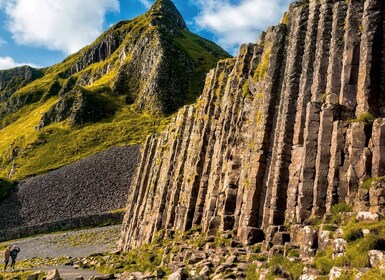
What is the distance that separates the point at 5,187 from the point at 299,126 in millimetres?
132439

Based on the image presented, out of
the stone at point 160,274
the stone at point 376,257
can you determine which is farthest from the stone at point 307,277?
the stone at point 160,274

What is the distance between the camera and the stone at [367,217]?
55.2 feet

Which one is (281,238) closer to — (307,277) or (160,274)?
(307,277)

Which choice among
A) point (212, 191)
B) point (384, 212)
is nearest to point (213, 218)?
point (212, 191)

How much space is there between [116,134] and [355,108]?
165 m

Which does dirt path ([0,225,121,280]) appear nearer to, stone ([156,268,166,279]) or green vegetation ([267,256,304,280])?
stone ([156,268,166,279])

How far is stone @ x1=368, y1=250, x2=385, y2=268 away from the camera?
13.3 meters

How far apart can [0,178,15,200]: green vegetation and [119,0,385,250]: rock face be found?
355 feet

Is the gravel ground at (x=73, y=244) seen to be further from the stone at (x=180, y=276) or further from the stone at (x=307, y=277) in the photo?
the stone at (x=307, y=277)

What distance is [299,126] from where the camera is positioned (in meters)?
25.4

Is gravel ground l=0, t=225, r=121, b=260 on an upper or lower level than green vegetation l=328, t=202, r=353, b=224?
lower

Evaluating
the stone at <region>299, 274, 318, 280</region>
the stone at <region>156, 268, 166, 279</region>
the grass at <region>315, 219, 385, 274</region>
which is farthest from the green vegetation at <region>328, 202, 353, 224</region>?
the stone at <region>156, 268, 166, 279</region>

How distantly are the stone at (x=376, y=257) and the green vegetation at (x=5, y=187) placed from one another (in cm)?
13291

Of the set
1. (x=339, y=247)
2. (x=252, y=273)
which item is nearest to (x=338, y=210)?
(x=339, y=247)
